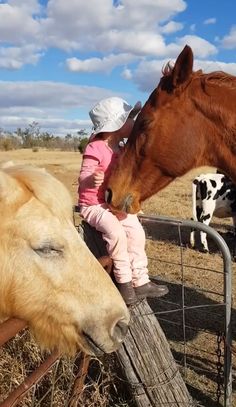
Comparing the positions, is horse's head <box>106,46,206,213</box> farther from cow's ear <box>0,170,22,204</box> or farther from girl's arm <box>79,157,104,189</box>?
cow's ear <box>0,170,22,204</box>

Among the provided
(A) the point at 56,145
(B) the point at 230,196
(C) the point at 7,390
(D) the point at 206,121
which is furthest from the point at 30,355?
(A) the point at 56,145

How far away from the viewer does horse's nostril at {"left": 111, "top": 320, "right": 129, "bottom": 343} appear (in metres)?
2.17

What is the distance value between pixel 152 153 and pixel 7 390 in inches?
83.5

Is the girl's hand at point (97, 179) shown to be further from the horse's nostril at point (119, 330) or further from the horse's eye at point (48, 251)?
the horse's nostril at point (119, 330)

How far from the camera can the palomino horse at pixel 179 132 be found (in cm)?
332

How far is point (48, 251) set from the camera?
2129 mm

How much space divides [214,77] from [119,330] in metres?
2.13

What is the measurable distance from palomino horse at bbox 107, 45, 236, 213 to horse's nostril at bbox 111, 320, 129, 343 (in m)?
1.26

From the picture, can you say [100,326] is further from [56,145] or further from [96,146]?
[56,145]

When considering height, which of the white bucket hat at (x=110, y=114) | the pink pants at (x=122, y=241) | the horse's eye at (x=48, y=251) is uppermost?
the white bucket hat at (x=110, y=114)

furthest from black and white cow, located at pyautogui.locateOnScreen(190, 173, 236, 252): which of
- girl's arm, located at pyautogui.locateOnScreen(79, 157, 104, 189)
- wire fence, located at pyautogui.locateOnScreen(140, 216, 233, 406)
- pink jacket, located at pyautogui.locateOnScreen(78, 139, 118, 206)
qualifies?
girl's arm, located at pyautogui.locateOnScreen(79, 157, 104, 189)

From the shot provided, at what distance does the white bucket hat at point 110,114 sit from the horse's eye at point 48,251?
5.11 ft

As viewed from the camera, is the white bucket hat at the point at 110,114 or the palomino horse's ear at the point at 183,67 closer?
the palomino horse's ear at the point at 183,67

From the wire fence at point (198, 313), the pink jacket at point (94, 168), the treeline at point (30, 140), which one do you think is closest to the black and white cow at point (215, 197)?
the wire fence at point (198, 313)
